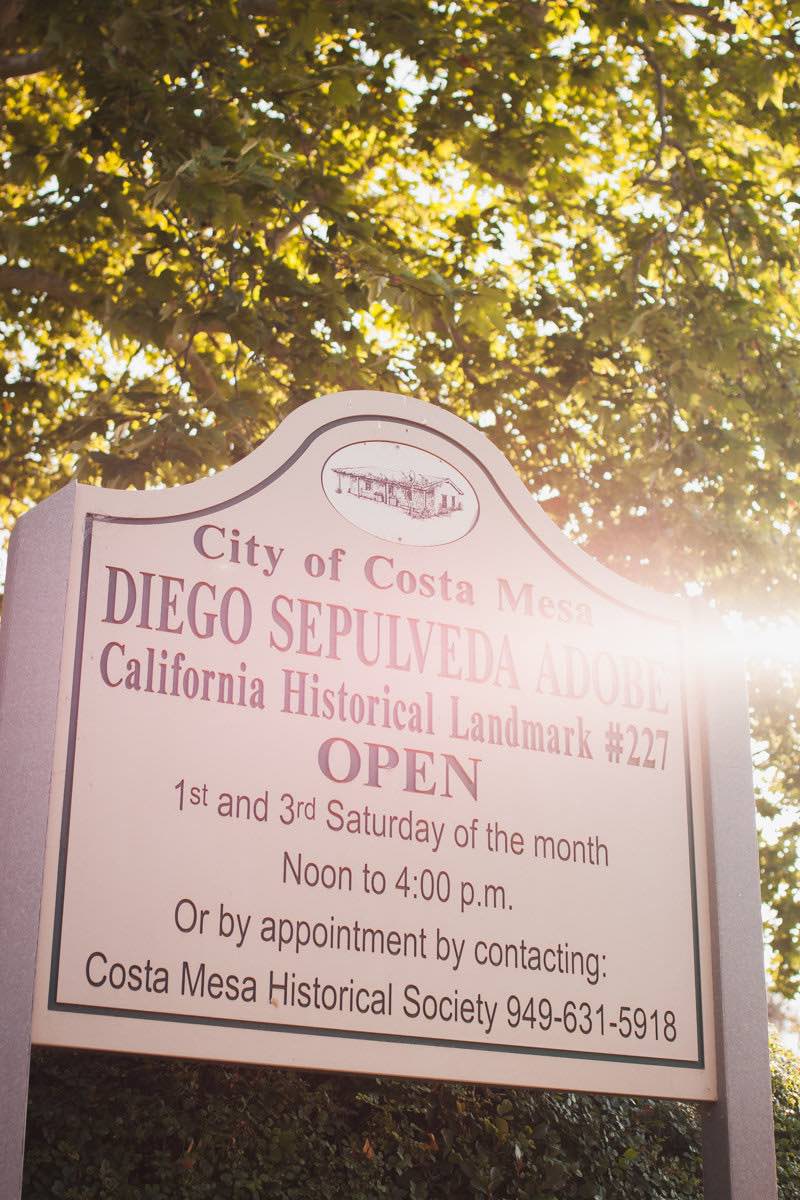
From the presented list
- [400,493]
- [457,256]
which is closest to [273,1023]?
[400,493]

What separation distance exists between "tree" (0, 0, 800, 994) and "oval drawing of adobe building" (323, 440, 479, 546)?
251 centimetres

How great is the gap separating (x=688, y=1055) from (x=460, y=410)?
6.38 meters

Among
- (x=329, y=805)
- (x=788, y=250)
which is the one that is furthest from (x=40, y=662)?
(x=788, y=250)

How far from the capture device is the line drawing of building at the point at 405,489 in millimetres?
3846

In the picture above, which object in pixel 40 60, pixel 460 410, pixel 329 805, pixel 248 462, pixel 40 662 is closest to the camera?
pixel 40 662

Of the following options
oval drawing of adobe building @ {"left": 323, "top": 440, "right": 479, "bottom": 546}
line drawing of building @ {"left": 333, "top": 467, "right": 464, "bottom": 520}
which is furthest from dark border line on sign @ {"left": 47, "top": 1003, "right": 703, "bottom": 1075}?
line drawing of building @ {"left": 333, "top": 467, "right": 464, "bottom": 520}

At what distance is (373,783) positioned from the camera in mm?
3523

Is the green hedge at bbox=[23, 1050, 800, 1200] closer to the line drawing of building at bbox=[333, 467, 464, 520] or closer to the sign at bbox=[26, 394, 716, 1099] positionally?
the sign at bbox=[26, 394, 716, 1099]

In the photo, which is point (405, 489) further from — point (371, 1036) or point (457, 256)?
point (457, 256)

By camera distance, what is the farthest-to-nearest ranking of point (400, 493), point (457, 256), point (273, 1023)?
point (457, 256), point (400, 493), point (273, 1023)

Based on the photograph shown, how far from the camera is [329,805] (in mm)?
3453

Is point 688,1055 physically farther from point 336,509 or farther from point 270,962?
point 336,509

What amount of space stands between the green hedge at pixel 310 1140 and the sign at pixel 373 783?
1486mm

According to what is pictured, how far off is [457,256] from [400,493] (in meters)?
5.62
